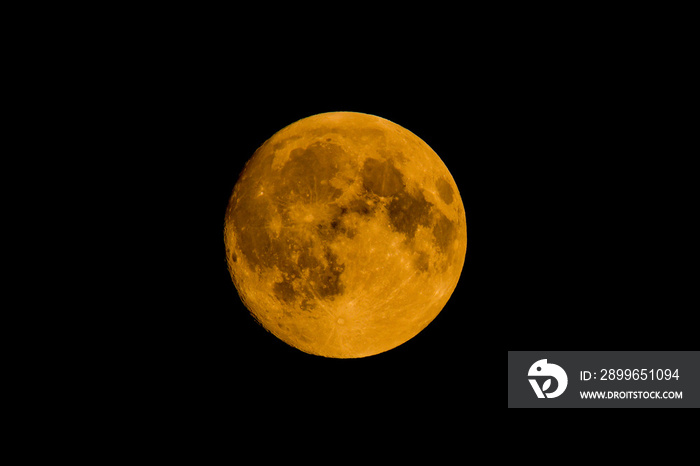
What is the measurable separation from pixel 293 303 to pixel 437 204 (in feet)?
5.14

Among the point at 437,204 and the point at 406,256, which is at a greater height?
the point at 437,204

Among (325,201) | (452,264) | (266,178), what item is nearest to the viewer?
(325,201)

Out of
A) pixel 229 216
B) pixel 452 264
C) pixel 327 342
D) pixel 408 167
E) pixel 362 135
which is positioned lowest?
pixel 327 342

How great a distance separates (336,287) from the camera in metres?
3.26

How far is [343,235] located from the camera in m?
3.18

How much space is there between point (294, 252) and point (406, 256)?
94 centimetres

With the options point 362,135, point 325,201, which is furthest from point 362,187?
point 362,135

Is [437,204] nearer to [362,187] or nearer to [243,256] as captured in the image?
[362,187]

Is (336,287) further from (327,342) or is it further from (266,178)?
(266,178)

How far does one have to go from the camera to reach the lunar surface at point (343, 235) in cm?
322

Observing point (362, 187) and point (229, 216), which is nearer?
point (362, 187)

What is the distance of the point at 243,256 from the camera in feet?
11.7

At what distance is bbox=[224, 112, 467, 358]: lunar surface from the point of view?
3.22m

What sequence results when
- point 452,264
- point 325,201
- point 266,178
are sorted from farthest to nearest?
point 452,264
point 266,178
point 325,201
